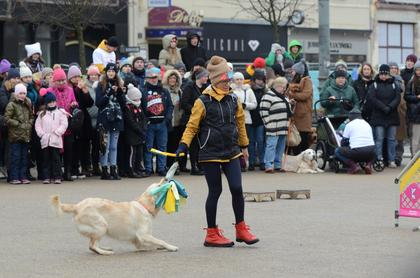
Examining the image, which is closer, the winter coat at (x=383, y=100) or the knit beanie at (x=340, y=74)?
the winter coat at (x=383, y=100)

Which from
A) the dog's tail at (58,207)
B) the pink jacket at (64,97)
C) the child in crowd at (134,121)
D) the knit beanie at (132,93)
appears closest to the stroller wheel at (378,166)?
the child in crowd at (134,121)

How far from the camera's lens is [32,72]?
19.2 m

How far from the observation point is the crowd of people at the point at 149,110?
57.3ft

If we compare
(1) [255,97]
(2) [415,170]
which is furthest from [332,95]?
(2) [415,170]

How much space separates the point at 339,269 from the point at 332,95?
11.5 meters

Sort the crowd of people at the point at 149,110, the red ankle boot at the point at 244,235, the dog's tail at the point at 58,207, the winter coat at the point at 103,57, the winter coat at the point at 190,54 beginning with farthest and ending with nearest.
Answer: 1. the winter coat at the point at 190,54
2. the winter coat at the point at 103,57
3. the crowd of people at the point at 149,110
4. the red ankle boot at the point at 244,235
5. the dog's tail at the point at 58,207

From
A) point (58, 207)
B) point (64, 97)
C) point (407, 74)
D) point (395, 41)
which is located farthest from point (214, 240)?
point (395, 41)

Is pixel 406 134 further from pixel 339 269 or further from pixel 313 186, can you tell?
pixel 339 269

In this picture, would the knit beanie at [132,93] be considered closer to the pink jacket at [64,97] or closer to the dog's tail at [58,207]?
the pink jacket at [64,97]

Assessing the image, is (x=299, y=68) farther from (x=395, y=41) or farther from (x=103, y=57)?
(x=395, y=41)

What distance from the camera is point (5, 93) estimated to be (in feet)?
57.9

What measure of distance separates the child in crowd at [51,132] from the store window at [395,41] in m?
36.0

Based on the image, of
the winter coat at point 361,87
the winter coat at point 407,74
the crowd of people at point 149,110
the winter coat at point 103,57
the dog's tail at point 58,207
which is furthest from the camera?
the winter coat at point 407,74

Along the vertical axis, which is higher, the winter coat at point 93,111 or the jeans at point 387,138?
the winter coat at point 93,111
